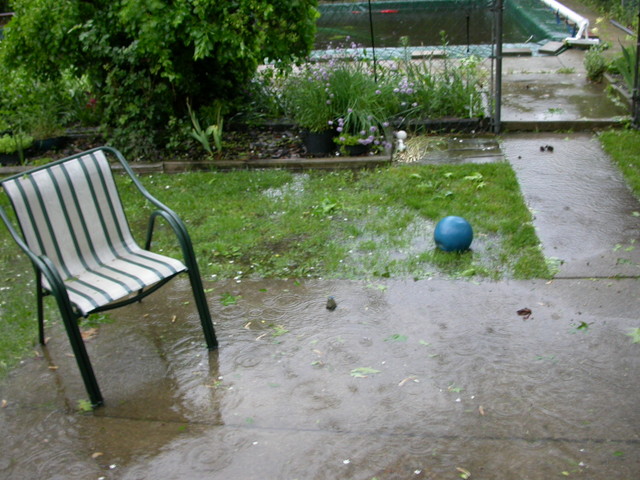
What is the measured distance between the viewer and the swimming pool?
14781 millimetres

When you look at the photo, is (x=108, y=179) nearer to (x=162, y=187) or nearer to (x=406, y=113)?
(x=162, y=187)

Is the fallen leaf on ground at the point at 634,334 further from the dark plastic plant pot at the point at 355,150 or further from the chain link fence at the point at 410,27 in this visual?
the chain link fence at the point at 410,27

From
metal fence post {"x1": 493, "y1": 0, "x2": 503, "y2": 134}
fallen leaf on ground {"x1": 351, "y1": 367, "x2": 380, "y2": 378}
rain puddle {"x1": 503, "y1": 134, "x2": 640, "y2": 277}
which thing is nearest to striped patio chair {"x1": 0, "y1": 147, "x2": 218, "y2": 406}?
fallen leaf on ground {"x1": 351, "y1": 367, "x2": 380, "y2": 378}

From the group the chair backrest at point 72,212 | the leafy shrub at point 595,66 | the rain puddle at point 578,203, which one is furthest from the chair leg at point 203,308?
the leafy shrub at point 595,66

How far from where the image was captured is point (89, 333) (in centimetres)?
408

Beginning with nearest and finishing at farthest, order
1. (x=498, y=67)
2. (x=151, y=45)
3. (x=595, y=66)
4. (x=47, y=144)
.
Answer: (x=151, y=45) < (x=498, y=67) < (x=47, y=144) < (x=595, y=66)

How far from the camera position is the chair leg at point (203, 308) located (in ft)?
11.9

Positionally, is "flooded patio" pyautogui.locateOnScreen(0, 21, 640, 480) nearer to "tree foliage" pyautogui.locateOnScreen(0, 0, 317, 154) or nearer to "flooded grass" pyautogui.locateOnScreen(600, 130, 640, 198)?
"flooded grass" pyautogui.locateOnScreen(600, 130, 640, 198)

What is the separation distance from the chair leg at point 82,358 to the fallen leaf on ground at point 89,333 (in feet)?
2.31

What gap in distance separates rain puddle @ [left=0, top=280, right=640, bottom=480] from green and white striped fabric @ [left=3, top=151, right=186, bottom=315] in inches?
19.0

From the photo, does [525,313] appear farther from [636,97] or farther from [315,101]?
[636,97]

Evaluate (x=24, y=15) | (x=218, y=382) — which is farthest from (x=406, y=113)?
(x=218, y=382)

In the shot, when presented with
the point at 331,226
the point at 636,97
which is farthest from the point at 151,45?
the point at 636,97

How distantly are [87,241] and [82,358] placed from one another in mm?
860
